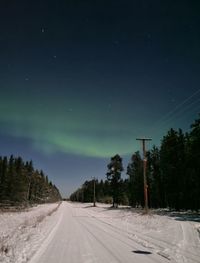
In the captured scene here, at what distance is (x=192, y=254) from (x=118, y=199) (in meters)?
58.9

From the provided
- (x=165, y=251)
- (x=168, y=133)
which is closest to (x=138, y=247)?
(x=165, y=251)

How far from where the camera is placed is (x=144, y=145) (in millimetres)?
34938

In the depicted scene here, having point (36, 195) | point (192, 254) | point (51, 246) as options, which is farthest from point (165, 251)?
point (36, 195)

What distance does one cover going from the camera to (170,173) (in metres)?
43.3

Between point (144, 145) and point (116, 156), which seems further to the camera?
point (116, 156)

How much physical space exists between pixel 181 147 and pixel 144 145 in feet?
38.2

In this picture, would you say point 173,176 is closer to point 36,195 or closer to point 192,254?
point 192,254

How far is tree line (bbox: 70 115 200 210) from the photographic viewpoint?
3441 centimetres

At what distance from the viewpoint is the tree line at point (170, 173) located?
3441cm

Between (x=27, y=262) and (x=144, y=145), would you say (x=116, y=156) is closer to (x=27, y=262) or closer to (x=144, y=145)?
(x=144, y=145)

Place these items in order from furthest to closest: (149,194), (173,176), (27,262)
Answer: (149,194) → (173,176) → (27,262)

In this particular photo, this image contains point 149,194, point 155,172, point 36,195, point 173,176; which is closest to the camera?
point 173,176

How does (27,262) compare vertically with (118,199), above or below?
below

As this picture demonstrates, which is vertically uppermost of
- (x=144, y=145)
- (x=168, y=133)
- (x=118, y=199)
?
(x=168, y=133)
